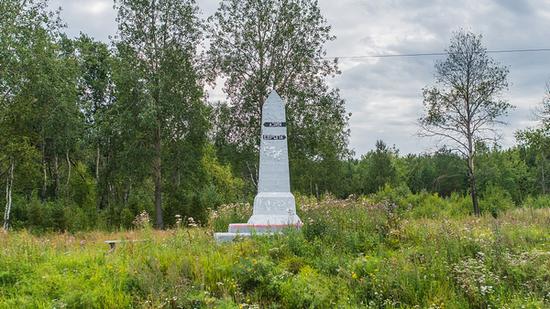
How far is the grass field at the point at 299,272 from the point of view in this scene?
609 centimetres

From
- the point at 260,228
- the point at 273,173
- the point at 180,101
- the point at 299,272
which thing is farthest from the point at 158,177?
the point at 299,272

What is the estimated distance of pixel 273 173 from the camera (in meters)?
12.9

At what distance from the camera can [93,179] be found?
119ft

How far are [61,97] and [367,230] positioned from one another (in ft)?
70.9

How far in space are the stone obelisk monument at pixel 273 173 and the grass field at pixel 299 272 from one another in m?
3.48

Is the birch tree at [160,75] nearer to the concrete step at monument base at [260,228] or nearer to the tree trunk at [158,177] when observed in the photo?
the tree trunk at [158,177]

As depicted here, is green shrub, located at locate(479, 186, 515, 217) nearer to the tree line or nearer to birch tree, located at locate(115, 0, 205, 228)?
the tree line

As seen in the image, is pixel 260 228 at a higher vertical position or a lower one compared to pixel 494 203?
higher

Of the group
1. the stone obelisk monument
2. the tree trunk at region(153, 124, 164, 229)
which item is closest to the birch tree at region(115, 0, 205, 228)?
the tree trunk at region(153, 124, 164, 229)

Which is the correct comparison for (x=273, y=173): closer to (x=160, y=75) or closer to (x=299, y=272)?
(x=299, y=272)

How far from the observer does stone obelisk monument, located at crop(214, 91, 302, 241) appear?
1238cm

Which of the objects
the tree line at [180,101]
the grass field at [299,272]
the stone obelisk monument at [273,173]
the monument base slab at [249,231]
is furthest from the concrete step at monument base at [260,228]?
the tree line at [180,101]

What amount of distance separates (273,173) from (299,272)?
5806mm

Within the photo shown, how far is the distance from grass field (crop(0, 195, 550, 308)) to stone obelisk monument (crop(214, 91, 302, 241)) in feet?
11.4
